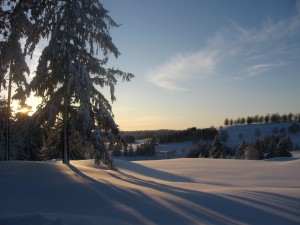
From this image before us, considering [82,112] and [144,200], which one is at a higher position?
[82,112]

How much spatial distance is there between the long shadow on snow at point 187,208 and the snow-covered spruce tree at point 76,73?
5.57 metres

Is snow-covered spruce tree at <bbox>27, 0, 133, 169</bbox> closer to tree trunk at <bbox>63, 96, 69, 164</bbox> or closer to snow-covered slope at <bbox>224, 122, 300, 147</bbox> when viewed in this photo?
tree trunk at <bbox>63, 96, 69, 164</bbox>

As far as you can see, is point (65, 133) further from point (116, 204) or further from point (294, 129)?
point (294, 129)

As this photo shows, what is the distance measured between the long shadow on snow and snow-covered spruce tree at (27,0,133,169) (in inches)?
219

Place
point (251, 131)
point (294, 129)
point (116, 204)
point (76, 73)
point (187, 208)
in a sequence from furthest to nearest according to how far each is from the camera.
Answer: point (251, 131), point (294, 129), point (76, 73), point (116, 204), point (187, 208)

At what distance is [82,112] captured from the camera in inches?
608

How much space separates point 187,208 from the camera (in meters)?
9.03

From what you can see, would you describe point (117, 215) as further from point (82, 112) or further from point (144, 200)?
point (82, 112)

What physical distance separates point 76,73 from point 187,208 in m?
8.75

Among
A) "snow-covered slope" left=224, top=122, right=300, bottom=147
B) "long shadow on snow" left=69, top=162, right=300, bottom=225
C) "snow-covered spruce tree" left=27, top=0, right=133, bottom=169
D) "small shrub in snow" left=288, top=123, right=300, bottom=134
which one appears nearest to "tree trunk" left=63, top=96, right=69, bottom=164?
"snow-covered spruce tree" left=27, top=0, right=133, bottom=169

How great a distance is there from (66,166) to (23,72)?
38.1 feet

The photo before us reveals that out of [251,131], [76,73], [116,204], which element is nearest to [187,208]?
[116,204]

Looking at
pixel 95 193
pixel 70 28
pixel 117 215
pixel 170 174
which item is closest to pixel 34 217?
pixel 117 215

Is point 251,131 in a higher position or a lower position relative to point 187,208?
higher
